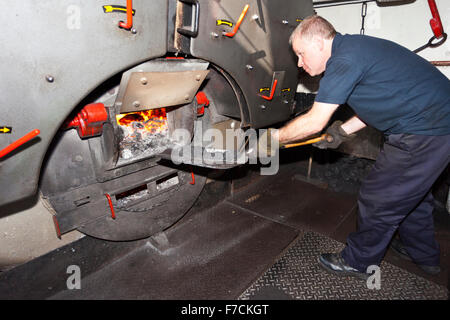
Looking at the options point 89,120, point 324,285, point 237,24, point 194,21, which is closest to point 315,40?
point 237,24

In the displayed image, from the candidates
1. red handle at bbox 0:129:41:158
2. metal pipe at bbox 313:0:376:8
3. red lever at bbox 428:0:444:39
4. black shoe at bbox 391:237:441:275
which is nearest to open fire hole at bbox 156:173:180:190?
red handle at bbox 0:129:41:158

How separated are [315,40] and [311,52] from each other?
62 mm

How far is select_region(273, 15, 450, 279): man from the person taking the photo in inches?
52.2

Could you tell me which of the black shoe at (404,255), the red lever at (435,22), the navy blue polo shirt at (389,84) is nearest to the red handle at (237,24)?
the navy blue polo shirt at (389,84)

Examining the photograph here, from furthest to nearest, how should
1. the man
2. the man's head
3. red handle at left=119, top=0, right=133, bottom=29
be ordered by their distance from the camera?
the man's head → the man → red handle at left=119, top=0, right=133, bottom=29

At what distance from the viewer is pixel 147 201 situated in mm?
1747

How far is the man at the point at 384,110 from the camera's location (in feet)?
4.35

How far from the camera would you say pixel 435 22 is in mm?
1851

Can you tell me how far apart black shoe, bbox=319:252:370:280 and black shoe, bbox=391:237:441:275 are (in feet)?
1.21

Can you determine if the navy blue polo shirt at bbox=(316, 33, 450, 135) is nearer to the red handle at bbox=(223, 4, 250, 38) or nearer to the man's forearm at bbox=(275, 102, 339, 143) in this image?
the man's forearm at bbox=(275, 102, 339, 143)

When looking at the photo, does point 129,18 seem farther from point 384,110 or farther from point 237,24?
point 384,110

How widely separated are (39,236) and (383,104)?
1901 millimetres

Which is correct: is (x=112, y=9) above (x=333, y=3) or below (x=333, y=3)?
below
